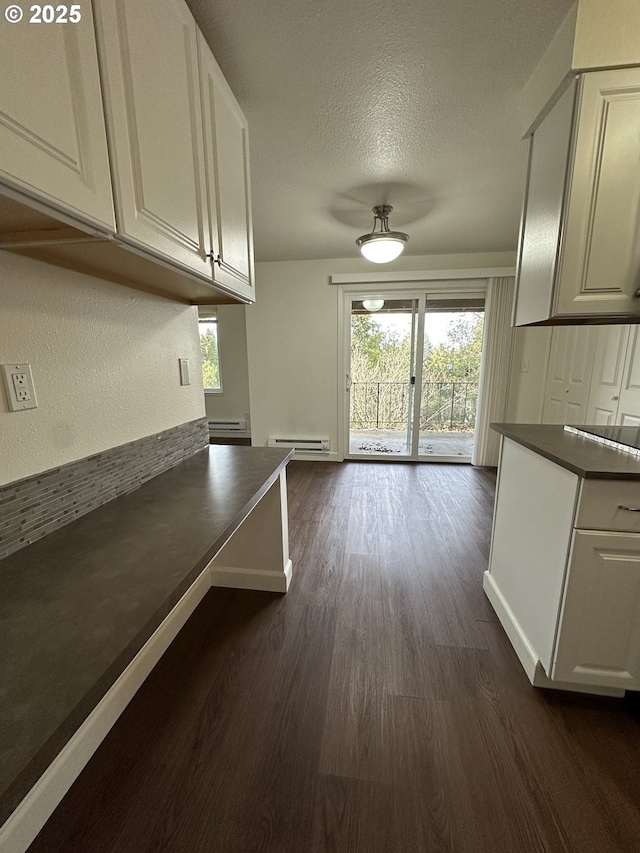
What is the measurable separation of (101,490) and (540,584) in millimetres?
1694

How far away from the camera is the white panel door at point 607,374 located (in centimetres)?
250

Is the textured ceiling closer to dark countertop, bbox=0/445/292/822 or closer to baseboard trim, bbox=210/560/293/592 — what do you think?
dark countertop, bbox=0/445/292/822

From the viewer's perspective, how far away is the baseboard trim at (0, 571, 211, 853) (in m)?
0.92

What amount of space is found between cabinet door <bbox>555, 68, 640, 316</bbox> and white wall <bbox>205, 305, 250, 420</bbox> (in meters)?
4.31

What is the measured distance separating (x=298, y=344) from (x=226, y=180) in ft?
9.36

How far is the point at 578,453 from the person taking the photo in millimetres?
1344

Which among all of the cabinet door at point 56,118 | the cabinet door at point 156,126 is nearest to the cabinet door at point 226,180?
the cabinet door at point 156,126

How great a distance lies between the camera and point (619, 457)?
4.23 ft

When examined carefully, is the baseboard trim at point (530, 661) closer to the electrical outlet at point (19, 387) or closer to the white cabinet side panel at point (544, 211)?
the white cabinet side panel at point (544, 211)

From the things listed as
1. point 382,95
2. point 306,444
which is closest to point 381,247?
point 382,95

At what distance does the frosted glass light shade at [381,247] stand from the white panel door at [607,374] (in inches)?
68.3

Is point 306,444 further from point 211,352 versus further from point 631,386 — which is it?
point 631,386

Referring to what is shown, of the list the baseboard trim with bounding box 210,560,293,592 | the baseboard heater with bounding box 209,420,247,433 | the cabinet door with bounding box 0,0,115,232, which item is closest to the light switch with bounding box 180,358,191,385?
the cabinet door with bounding box 0,0,115,232

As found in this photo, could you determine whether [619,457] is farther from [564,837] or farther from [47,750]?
[47,750]
